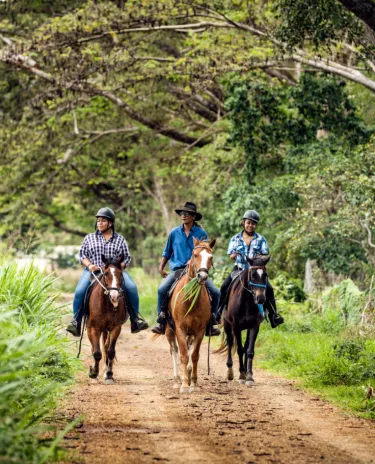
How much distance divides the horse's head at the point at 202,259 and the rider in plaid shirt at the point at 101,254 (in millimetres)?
1772

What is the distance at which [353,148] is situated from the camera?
23000 millimetres

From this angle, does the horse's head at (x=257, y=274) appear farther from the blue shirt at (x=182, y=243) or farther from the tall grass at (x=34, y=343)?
the tall grass at (x=34, y=343)

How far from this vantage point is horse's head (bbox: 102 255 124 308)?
1245cm

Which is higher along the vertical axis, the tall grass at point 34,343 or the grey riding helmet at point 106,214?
the grey riding helmet at point 106,214

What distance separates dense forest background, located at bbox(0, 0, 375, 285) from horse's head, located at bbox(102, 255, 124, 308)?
361cm

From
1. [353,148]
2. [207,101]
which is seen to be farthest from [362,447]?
[207,101]

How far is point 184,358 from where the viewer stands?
11883 millimetres

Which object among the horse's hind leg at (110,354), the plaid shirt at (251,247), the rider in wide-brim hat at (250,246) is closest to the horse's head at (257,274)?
the rider in wide-brim hat at (250,246)

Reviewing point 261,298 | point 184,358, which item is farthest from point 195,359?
point 261,298

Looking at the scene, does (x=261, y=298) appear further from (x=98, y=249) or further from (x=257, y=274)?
(x=98, y=249)

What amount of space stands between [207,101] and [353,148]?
7.33 metres

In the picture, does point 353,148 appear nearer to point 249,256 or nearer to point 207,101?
point 207,101

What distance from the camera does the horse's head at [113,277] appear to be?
12453 mm

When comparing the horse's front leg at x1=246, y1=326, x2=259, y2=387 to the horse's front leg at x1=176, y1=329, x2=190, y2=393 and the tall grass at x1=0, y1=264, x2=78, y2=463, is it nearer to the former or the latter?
the horse's front leg at x1=176, y1=329, x2=190, y2=393
